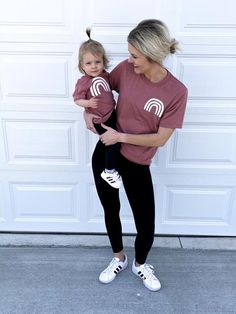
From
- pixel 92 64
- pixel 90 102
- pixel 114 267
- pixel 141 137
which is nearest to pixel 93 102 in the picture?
pixel 90 102

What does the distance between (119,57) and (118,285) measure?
142 centimetres

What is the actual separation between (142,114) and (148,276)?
1.05 m

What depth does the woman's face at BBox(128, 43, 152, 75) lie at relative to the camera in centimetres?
157

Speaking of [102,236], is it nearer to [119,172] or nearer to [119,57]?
[119,172]

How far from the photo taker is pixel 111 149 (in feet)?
5.83

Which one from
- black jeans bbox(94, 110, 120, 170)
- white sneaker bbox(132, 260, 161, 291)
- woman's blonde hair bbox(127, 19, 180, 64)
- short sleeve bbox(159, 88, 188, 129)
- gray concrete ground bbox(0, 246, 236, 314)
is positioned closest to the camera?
woman's blonde hair bbox(127, 19, 180, 64)

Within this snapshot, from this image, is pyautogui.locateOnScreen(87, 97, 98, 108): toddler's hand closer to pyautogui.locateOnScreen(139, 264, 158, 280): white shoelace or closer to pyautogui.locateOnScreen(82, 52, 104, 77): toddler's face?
pyautogui.locateOnScreen(82, 52, 104, 77): toddler's face

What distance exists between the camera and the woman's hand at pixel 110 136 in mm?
1709

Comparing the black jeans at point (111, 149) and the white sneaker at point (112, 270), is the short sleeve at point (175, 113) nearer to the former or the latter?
the black jeans at point (111, 149)

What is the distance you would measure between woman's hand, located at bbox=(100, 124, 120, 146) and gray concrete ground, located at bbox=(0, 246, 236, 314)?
0.96 meters

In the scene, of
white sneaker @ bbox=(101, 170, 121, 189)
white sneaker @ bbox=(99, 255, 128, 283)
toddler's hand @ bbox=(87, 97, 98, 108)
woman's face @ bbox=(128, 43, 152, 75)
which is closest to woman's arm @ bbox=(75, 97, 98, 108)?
toddler's hand @ bbox=(87, 97, 98, 108)

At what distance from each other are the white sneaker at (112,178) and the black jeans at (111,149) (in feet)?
0.14

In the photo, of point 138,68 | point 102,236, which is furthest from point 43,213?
point 138,68

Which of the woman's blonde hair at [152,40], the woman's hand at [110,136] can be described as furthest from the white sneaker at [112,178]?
the woman's blonde hair at [152,40]
